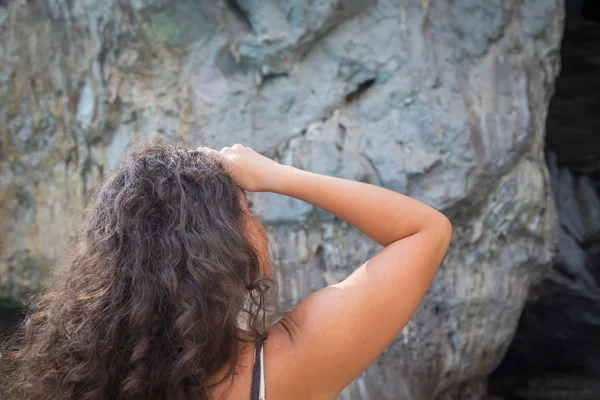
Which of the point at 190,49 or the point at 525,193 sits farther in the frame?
the point at 525,193

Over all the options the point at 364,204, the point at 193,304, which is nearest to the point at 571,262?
the point at 364,204

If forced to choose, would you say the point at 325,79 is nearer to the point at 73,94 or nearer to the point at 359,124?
the point at 359,124

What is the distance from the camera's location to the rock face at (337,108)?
234 centimetres

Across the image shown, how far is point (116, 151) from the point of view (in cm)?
247

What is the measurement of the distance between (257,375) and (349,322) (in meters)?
0.18

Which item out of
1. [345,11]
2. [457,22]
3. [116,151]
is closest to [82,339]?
[116,151]

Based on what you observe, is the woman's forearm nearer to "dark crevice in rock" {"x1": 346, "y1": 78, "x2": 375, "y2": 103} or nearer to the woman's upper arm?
the woman's upper arm

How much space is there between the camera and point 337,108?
239 centimetres

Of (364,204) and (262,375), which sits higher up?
(364,204)

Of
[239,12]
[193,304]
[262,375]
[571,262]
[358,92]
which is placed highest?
[239,12]

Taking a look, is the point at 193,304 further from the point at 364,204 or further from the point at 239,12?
the point at 239,12

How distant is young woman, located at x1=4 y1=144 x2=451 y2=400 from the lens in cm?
94

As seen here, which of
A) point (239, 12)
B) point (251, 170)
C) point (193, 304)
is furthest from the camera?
point (239, 12)

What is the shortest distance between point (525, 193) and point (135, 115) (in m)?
1.71
